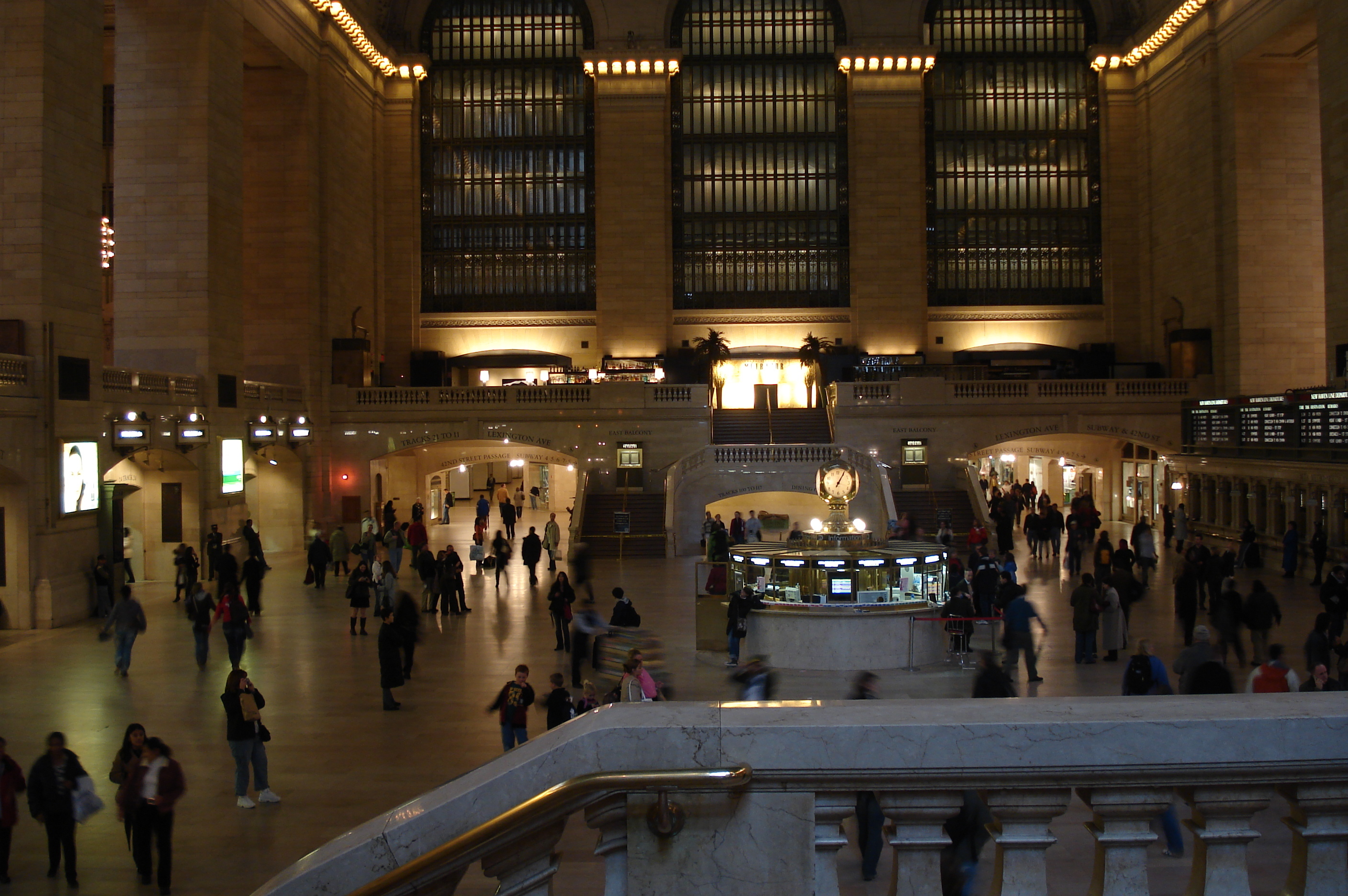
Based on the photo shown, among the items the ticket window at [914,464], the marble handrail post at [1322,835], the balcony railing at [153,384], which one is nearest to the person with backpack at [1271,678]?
the marble handrail post at [1322,835]

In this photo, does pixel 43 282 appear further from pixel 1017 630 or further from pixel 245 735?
pixel 1017 630

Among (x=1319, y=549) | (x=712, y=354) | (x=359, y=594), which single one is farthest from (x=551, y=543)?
(x=712, y=354)

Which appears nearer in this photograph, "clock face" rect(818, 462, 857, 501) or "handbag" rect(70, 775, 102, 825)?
"handbag" rect(70, 775, 102, 825)

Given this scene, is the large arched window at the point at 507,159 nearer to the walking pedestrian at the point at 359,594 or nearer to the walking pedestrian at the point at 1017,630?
the walking pedestrian at the point at 359,594

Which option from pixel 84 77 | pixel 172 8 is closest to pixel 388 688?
pixel 84 77

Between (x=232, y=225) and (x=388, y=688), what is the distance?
18.5 m

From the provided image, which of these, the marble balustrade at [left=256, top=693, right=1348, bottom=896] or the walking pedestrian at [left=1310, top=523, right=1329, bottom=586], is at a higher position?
the marble balustrade at [left=256, top=693, right=1348, bottom=896]

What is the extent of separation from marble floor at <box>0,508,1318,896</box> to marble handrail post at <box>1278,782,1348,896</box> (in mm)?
1500

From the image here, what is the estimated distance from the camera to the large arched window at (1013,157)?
137 ft

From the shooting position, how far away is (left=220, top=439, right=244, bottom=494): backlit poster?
25406 millimetres

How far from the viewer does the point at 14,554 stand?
59.7 ft

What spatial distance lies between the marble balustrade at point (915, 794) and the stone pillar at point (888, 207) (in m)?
39.5

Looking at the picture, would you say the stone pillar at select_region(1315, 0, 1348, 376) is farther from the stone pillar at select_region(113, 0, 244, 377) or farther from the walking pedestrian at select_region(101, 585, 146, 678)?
the stone pillar at select_region(113, 0, 244, 377)

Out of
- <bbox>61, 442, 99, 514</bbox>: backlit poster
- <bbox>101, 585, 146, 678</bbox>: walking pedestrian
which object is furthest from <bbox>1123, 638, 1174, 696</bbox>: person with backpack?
<bbox>61, 442, 99, 514</bbox>: backlit poster
